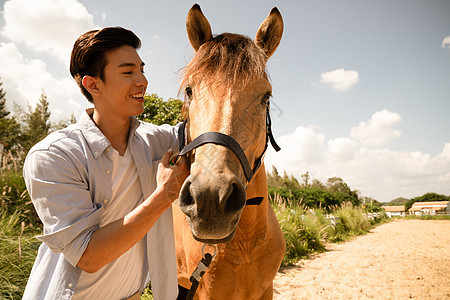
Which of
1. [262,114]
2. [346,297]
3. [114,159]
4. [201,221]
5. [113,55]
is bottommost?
[346,297]

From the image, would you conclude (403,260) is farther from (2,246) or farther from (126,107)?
(2,246)

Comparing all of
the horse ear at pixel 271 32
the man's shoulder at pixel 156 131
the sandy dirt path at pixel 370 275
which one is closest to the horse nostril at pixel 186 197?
the man's shoulder at pixel 156 131

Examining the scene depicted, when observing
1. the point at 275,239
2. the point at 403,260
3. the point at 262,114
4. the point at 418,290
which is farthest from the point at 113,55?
the point at 403,260

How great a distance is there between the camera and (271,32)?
7.98 feet

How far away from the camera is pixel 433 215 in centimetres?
2488

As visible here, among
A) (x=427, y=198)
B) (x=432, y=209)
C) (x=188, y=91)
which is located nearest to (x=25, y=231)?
(x=188, y=91)

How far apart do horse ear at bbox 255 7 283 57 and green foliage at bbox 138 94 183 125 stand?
4.89 m

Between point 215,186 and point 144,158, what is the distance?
3.06 ft

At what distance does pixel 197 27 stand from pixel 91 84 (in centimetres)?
103

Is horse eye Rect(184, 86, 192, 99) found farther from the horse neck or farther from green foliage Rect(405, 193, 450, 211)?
green foliage Rect(405, 193, 450, 211)

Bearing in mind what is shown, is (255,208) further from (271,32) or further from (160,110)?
(160,110)

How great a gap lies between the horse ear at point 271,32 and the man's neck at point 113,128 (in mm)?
1400

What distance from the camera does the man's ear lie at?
1.92m

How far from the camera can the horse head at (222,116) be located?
1299 millimetres
